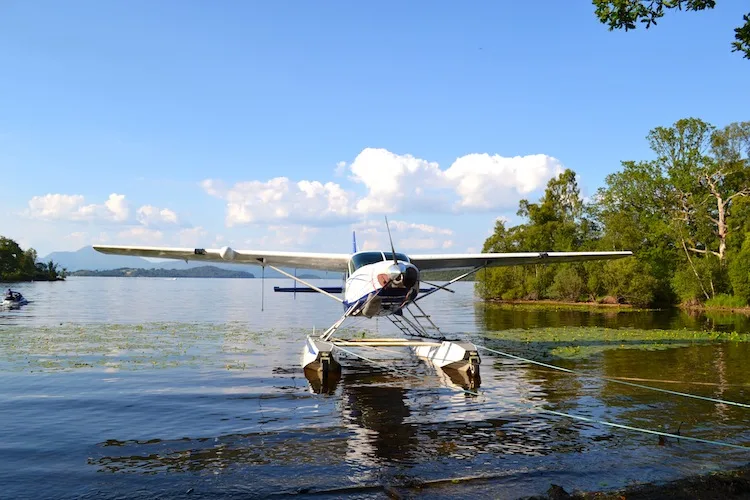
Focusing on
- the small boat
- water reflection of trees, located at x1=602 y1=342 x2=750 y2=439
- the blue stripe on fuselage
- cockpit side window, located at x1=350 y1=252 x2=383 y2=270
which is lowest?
water reflection of trees, located at x1=602 y1=342 x2=750 y2=439

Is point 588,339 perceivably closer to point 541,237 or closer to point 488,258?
point 488,258

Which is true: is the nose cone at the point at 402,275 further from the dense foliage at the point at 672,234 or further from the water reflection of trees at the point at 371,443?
the dense foliage at the point at 672,234

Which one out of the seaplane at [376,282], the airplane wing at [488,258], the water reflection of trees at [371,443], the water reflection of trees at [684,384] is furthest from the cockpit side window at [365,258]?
the water reflection of trees at [684,384]

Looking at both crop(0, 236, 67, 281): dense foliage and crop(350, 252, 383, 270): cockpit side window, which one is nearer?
crop(350, 252, 383, 270): cockpit side window

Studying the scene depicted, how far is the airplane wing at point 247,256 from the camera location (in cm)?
1410

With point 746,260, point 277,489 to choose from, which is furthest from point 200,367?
point 746,260

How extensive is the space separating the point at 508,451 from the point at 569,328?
18312 millimetres

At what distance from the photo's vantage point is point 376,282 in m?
11.3

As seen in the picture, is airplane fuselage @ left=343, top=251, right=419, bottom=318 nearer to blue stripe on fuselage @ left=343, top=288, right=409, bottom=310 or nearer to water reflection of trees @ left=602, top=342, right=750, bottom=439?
blue stripe on fuselage @ left=343, top=288, right=409, bottom=310

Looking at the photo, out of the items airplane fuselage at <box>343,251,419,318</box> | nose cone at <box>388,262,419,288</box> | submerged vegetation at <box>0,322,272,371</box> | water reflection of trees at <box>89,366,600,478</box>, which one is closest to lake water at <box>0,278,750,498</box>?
water reflection of trees at <box>89,366,600,478</box>

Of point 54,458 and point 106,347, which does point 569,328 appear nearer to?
point 106,347

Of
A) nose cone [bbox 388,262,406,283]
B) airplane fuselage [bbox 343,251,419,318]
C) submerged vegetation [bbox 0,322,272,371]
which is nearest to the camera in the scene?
nose cone [bbox 388,262,406,283]

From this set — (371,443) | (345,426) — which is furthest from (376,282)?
(371,443)

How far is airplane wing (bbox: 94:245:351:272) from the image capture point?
14.1 metres
